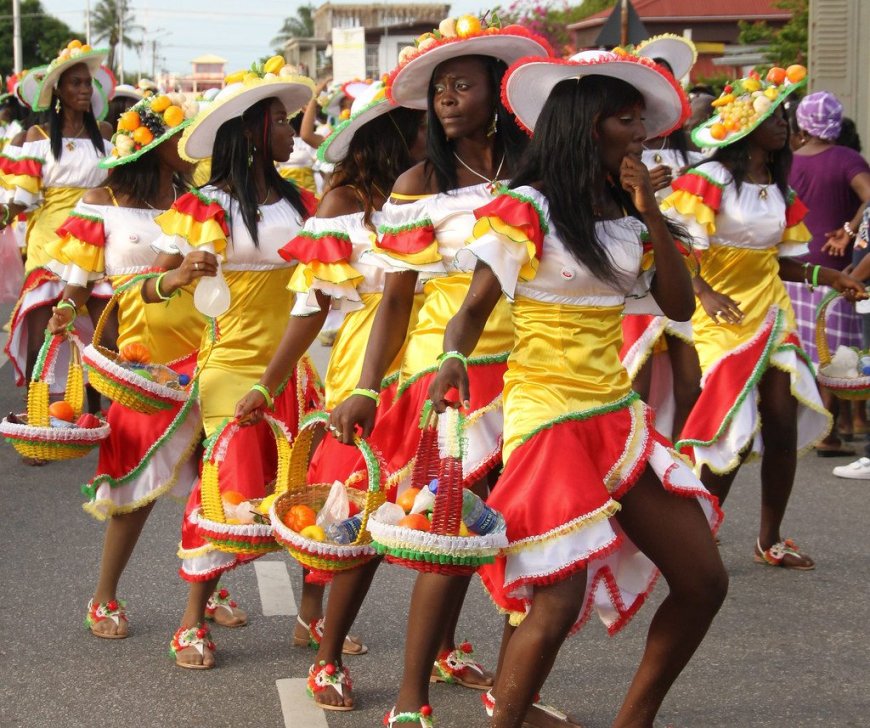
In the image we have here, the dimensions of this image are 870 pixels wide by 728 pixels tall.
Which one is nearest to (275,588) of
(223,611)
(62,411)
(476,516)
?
(223,611)

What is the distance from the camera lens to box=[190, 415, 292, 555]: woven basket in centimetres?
466

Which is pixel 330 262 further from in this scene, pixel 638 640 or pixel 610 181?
pixel 638 640

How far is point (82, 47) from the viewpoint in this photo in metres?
9.52

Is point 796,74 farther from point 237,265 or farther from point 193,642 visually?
point 193,642

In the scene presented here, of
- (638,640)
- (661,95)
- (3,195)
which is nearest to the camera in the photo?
(661,95)

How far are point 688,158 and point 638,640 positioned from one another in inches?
179

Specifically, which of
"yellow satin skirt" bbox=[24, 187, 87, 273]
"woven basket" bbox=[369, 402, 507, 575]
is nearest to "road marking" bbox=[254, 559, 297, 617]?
"woven basket" bbox=[369, 402, 507, 575]

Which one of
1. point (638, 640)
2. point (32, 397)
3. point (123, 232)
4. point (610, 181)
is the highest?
point (610, 181)

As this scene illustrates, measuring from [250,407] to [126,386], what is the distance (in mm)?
642

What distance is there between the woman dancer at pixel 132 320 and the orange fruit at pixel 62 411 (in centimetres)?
15

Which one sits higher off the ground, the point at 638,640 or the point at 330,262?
the point at 330,262

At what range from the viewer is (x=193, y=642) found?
5.15 meters

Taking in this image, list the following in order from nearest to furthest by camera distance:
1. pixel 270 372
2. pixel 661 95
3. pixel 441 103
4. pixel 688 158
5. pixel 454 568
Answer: pixel 454 568
pixel 661 95
pixel 441 103
pixel 270 372
pixel 688 158

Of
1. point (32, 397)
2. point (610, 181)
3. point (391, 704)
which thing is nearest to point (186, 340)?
point (32, 397)
